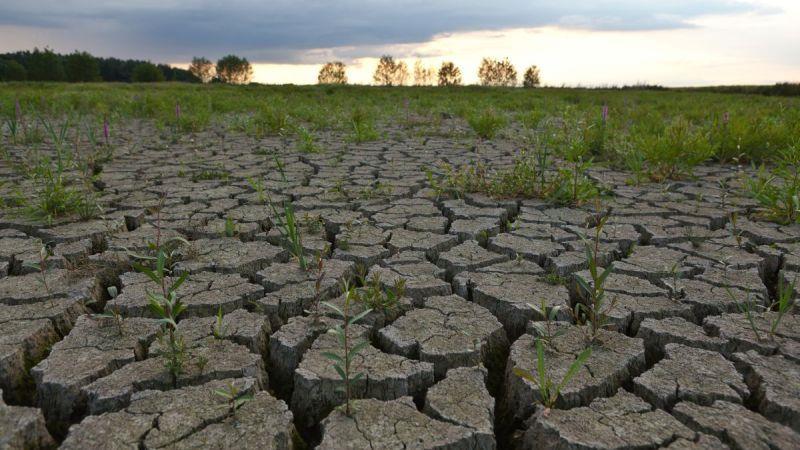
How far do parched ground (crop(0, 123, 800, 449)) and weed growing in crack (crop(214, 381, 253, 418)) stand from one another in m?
0.03

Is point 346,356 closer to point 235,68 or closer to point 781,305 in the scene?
point 781,305

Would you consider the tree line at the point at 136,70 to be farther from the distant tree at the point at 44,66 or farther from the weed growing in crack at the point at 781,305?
the weed growing in crack at the point at 781,305

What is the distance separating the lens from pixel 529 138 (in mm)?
6891

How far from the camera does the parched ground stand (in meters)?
1.60

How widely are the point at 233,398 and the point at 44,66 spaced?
2286 inches

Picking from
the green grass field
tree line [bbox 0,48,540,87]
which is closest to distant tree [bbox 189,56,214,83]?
tree line [bbox 0,48,540,87]

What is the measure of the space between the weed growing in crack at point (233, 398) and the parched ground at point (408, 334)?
3 centimetres

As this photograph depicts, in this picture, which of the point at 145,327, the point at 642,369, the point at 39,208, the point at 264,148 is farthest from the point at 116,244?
the point at 264,148

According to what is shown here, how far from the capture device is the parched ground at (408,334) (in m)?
1.60

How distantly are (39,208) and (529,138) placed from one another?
5142 mm

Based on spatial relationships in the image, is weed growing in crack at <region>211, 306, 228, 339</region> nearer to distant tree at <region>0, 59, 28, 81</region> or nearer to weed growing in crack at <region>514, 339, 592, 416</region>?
weed growing in crack at <region>514, 339, 592, 416</region>

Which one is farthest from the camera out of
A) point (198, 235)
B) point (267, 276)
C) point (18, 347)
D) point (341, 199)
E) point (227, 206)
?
point (341, 199)

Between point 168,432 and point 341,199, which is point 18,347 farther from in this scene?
point 341,199

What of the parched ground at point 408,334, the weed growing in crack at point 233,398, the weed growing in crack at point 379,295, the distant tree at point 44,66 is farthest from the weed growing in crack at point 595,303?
the distant tree at point 44,66
